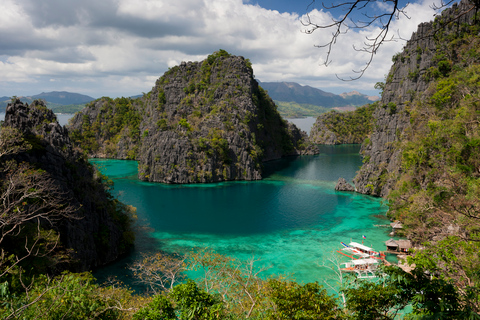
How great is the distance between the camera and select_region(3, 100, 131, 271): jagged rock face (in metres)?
26.9

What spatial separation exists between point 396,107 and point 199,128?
50216 millimetres

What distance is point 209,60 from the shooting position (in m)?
105

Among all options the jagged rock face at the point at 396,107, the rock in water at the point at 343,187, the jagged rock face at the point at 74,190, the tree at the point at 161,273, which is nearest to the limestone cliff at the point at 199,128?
the rock in water at the point at 343,187

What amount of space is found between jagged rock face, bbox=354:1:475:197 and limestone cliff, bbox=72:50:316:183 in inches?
1128

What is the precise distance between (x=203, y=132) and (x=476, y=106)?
61923mm

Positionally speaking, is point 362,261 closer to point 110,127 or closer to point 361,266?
point 361,266

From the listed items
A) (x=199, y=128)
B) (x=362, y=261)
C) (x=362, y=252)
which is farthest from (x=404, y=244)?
(x=199, y=128)

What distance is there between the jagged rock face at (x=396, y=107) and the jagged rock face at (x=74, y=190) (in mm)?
43362

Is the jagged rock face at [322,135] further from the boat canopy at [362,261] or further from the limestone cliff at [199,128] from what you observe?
the boat canopy at [362,261]

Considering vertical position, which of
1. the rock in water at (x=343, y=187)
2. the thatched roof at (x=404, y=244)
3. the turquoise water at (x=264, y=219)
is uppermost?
the rock in water at (x=343, y=187)

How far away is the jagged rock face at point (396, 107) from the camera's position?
51594mm

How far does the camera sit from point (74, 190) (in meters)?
29.8

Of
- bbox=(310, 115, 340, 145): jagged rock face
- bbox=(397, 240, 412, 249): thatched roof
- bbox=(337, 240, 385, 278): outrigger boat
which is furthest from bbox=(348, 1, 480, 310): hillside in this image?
bbox=(310, 115, 340, 145): jagged rock face

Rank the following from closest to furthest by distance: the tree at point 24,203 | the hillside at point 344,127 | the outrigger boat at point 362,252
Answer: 1. the tree at point 24,203
2. the outrigger boat at point 362,252
3. the hillside at point 344,127
